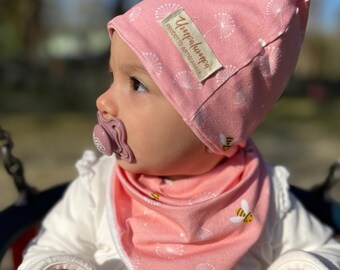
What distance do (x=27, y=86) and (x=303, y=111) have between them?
1.90 metres

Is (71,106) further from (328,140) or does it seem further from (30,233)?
(30,233)

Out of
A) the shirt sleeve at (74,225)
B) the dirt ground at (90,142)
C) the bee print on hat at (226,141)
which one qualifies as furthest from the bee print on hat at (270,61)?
the dirt ground at (90,142)

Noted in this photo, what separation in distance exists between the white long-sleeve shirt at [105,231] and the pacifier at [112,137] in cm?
14

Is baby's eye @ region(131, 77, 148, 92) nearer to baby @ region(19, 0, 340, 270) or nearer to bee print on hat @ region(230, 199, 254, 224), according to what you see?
baby @ region(19, 0, 340, 270)

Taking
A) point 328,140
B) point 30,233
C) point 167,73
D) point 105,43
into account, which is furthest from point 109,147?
point 105,43

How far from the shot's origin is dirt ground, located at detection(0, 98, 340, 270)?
2499 millimetres

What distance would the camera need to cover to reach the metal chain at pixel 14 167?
1133mm

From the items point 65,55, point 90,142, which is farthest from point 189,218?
point 65,55

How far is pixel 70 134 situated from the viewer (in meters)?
3.11

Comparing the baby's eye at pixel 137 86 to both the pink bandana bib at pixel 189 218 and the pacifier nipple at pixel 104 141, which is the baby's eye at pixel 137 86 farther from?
the pink bandana bib at pixel 189 218

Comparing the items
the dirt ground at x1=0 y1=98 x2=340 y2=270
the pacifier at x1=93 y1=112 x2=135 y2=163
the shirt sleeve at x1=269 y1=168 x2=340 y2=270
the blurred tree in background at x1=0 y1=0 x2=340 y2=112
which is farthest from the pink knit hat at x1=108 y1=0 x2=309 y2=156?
the blurred tree in background at x1=0 y1=0 x2=340 y2=112

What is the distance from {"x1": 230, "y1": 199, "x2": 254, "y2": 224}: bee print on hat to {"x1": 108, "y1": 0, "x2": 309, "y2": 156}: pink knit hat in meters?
0.16

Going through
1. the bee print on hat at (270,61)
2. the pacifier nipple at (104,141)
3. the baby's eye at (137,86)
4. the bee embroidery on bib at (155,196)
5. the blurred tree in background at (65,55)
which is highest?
the bee print on hat at (270,61)

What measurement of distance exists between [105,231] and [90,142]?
6.09 feet
